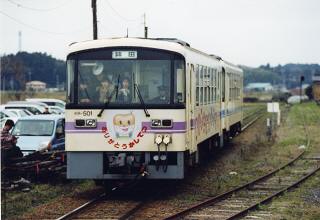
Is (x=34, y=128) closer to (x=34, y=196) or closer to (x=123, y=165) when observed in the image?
(x=34, y=196)

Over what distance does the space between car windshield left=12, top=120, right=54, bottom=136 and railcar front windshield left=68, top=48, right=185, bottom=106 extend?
573cm

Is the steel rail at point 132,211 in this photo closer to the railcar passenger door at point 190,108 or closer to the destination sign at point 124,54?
the railcar passenger door at point 190,108

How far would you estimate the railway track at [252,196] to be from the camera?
40.2 ft

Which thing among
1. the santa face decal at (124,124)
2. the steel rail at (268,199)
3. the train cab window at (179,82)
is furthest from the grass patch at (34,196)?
the steel rail at (268,199)

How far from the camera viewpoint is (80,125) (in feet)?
44.5

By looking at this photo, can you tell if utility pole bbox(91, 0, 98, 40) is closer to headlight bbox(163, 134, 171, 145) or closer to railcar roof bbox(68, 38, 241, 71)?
railcar roof bbox(68, 38, 241, 71)

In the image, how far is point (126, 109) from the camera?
Result: 1343cm

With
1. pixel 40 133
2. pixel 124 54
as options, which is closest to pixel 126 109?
pixel 124 54

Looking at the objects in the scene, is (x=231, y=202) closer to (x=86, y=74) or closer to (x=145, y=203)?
(x=145, y=203)

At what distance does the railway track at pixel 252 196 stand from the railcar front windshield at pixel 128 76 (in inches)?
84.2

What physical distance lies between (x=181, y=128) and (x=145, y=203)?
155 cm

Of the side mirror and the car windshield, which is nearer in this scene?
the car windshield

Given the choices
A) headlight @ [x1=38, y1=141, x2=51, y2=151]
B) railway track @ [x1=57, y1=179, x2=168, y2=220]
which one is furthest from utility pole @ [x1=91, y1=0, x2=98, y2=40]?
railway track @ [x1=57, y1=179, x2=168, y2=220]

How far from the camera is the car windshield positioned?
1906 cm
